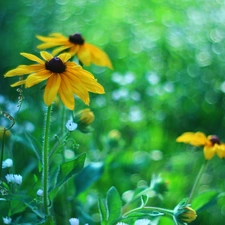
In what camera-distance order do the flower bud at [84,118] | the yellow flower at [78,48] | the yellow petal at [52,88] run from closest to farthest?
the yellow petal at [52,88], the flower bud at [84,118], the yellow flower at [78,48]

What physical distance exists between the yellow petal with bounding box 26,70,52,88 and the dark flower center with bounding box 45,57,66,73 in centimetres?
1

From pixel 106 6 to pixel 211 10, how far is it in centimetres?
64

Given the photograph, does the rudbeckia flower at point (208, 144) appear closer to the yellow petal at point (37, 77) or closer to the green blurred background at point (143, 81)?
the green blurred background at point (143, 81)

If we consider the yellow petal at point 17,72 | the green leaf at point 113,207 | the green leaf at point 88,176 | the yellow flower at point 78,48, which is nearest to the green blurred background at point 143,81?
the green leaf at point 88,176

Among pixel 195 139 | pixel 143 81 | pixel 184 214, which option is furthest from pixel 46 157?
pixel 143 81

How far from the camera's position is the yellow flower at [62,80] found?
37.3 inches

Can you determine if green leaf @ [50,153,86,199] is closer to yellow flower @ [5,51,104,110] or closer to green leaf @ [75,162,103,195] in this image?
yellow flower @ [5,51,104,110]

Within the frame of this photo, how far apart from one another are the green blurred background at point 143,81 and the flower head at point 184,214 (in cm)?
52

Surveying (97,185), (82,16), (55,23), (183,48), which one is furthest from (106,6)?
(97,185)

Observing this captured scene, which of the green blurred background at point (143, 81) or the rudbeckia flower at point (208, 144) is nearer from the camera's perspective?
the rudbeckia flower at point (208, 144)

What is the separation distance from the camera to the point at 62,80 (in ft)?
3.22

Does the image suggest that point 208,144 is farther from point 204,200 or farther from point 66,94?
point 66,94

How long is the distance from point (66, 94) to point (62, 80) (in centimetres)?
4

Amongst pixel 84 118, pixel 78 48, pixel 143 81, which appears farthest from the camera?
pixel 143 81
